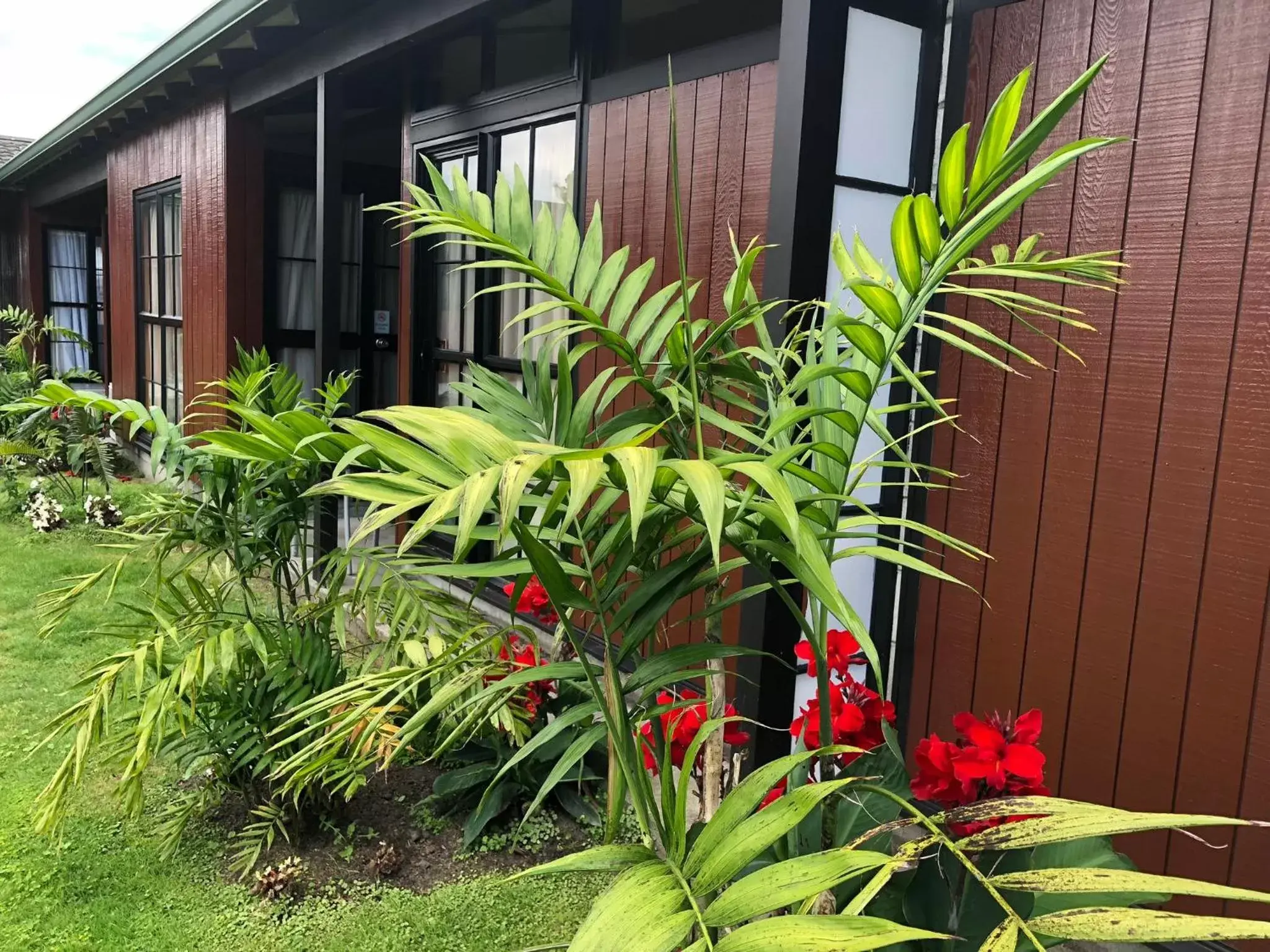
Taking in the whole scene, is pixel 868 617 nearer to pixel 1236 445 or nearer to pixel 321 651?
pixel 1236 445

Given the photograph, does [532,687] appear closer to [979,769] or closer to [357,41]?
[979,769]

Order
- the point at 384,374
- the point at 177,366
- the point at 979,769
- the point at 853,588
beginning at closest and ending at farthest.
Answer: the point at 979,769
the point at 853,588
the point at 384,374
the point at 177,366

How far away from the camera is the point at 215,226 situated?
582 centimetres

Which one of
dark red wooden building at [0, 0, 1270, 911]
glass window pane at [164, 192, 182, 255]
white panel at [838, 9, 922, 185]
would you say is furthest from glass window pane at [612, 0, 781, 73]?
glass window pane at [164, 192, 182, 255]

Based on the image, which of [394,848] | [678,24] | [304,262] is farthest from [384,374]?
[394,848]

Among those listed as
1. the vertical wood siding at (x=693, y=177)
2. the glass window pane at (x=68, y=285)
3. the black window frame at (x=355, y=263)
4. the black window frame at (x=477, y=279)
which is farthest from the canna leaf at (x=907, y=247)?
the glass window pane at (x=68, y=285)

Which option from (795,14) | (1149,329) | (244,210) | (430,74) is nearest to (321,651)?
(795,14)

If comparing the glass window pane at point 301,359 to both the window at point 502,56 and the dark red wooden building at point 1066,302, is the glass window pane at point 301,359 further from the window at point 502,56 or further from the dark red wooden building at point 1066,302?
the dark red wooden building at point 1066,302

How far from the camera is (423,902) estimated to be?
2160mm

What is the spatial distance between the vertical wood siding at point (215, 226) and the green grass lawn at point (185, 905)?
3.69 meters

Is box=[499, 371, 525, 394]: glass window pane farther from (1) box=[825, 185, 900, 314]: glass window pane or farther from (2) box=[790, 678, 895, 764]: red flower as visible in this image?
(2) box=[790, 678, 895, 764]: red flower

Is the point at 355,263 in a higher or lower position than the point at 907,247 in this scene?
higher

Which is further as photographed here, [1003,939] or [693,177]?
[693,177]

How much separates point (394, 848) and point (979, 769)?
1590mm
